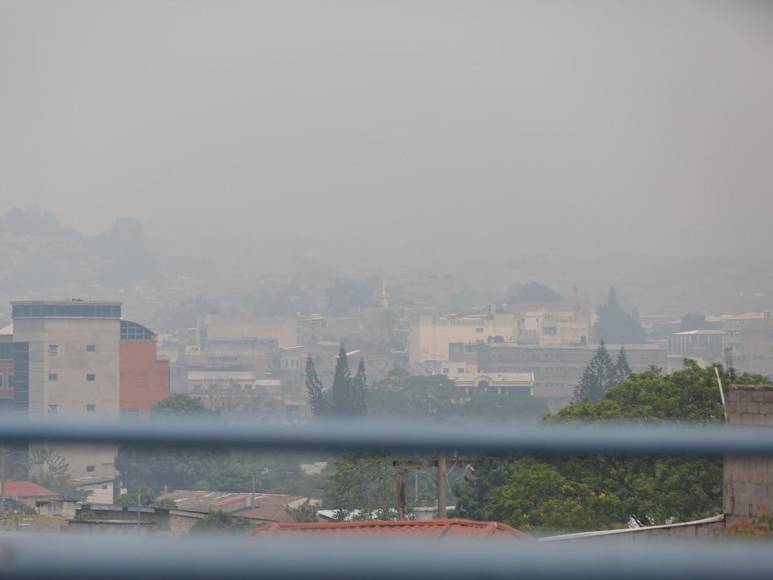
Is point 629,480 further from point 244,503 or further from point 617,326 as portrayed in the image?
point 617,326

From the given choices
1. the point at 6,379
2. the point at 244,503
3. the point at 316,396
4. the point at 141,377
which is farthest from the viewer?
the point at 316,396

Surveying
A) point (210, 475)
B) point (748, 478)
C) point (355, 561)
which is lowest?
point (210, 475)

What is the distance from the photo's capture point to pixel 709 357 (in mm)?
55250

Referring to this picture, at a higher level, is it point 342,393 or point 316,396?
point 342,393

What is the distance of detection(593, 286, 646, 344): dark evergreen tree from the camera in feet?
205

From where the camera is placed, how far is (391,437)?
0.68 m

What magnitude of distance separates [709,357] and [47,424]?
56697 millimetres

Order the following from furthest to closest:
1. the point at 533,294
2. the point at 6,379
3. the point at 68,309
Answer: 1. the point at 533,294
2. the point at 6,379
3. the point at 68,309

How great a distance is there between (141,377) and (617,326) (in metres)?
29.4

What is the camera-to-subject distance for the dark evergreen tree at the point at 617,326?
62562mm

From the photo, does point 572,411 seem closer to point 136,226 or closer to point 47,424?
point 47,424

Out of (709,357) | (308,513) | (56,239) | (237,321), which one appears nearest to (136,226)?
(56,239)

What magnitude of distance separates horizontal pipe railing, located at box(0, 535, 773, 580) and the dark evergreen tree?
62.5m

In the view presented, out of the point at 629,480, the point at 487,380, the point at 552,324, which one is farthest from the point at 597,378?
the point at 552,324
